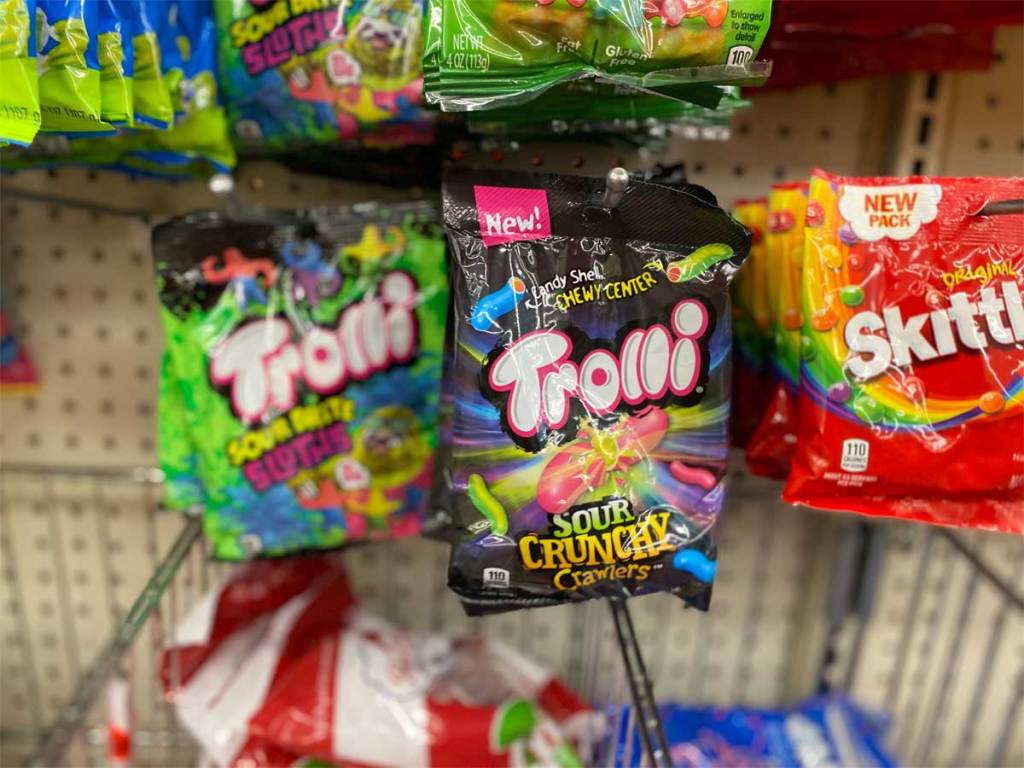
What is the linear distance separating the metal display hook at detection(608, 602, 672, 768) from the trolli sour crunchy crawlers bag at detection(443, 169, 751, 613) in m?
0.10

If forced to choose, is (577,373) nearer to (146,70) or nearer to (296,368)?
(296,368)

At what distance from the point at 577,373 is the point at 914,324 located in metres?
0.31

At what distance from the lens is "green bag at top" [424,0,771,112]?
553mm

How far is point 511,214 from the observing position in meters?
0.62

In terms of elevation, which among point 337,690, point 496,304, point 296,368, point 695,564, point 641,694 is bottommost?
point 337,690

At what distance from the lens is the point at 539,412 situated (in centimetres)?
63

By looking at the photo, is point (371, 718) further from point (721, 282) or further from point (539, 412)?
point (721, 282)

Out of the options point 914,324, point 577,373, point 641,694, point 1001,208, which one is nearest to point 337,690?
point 641,694

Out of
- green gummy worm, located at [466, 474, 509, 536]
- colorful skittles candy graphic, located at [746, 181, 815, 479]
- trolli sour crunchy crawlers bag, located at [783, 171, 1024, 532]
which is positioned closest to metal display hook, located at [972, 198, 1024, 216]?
trolli sour crunchy crawlers bag, located at [783, 171, 1024, 532]

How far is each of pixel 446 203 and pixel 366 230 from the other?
0.21m

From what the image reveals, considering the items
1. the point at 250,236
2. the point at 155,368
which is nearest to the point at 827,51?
the point at 250,236

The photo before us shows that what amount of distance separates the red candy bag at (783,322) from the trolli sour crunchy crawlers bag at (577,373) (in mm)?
117

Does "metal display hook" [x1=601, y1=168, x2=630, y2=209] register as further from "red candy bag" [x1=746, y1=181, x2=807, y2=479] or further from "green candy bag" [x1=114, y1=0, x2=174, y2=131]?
"green candy bag" [x1=114, y1=0, x2=174, y2=131]

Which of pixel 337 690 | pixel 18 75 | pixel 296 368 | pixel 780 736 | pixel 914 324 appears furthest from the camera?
pixel 780 736
